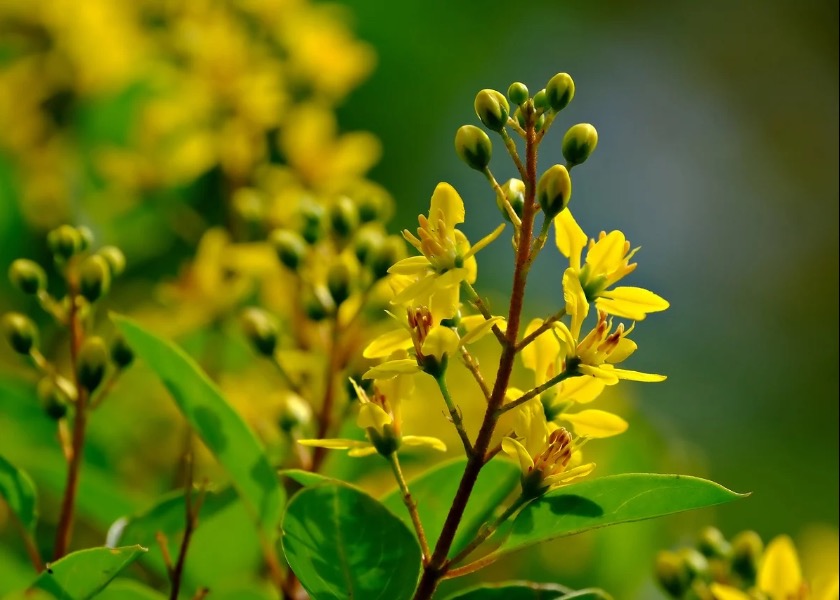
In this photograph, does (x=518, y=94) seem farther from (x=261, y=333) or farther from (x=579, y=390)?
(x=261, y=333)

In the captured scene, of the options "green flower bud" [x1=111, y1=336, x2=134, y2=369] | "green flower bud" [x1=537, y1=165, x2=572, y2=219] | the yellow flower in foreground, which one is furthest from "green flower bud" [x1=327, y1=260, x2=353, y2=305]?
the yellow flower in foreground

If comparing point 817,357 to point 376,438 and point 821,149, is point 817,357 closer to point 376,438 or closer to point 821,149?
point 821,149

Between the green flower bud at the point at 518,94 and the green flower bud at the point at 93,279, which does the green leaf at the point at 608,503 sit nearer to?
the green flower bud at the point at 518,94

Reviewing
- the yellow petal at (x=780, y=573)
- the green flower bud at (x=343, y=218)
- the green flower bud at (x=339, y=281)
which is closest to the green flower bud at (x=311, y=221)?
the green flower bud at (x=343, y=218)

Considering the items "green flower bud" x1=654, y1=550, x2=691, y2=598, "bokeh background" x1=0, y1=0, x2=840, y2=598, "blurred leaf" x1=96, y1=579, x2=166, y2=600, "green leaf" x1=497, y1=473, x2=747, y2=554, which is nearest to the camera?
"green leaf" x1=497, y1=473, x2=747, y2=554

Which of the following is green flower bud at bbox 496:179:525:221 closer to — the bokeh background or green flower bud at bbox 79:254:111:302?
green flower bud at bbox 79:254:111:302

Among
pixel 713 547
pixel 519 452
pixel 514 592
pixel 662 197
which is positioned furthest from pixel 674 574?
pixel 662 197
